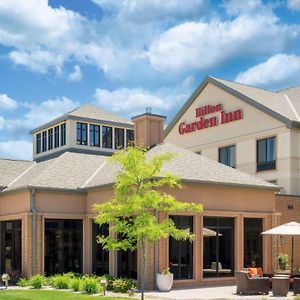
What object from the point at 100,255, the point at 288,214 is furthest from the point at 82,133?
the point at 288,214

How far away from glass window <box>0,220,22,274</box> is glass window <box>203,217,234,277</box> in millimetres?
9032

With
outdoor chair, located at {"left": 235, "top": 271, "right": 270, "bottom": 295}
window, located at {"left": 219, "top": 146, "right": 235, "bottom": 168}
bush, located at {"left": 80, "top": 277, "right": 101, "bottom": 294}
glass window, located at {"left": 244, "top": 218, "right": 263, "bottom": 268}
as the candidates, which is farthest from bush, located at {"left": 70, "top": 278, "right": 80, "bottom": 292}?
window, located at {"left": 219, "top": 146, "right": 235, "bottom": 168}

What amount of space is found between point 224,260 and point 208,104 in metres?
18.8

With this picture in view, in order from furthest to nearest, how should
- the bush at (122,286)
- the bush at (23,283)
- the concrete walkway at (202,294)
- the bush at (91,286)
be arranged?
the bush at (23,283) < the bush at (122,286) < the bush at (91,286) < the concrete walkway at (202,294)

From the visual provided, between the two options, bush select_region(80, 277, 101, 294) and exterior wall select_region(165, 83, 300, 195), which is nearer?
bush select_region(80, 277, 101, 294)

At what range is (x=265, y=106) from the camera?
125 ft

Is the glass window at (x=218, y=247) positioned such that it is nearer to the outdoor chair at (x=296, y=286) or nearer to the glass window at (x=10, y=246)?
the outdoor chair at (x=296, y=286)

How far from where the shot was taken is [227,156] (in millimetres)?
41500

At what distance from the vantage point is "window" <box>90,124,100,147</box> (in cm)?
Result: 3928

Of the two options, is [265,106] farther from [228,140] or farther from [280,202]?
[280,202]

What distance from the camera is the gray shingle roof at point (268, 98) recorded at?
122 ft

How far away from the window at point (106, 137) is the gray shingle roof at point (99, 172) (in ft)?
24.7

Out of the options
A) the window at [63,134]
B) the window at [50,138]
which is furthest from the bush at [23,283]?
the window at [50,138]

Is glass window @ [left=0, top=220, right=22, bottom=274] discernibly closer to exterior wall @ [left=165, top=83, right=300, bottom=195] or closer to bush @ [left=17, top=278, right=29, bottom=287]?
bush @ [left=17, top=278, right=29, bottom=287]
